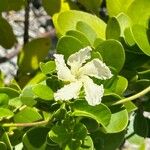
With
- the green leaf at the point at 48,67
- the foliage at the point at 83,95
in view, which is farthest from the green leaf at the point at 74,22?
the green leaf at the point at 48,67

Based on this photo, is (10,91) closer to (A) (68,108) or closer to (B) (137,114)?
(A) (68,108)

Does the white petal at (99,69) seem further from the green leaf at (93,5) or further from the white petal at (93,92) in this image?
the green leaf at (93,5)

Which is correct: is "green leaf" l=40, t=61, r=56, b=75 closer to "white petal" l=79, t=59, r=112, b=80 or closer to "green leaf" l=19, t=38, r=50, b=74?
"white petal" l=79, t=59, r=112, b=80

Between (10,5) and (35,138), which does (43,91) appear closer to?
(35,138)

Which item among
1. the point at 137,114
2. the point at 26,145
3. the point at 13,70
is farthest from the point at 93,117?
the point at 13,70

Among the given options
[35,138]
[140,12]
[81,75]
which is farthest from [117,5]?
[35,138]

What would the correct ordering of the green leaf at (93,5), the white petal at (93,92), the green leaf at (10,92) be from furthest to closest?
the green leaf at (93,5) < the green leaf at (10,92) < the white petal at (93,92)
